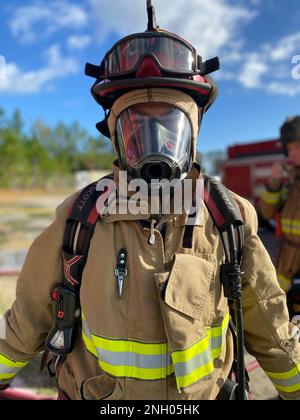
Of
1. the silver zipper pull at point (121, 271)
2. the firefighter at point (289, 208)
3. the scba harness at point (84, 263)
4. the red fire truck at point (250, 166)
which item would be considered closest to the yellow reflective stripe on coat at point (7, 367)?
the scba harness at point (84, 263)

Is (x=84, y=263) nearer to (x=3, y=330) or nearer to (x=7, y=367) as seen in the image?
(x=3, y=330)

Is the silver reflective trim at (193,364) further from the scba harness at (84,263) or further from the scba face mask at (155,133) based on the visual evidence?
the scba face mask at (155,133)

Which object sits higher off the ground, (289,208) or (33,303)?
(289,208)

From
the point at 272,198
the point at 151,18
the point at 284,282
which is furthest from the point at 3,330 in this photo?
the point at 272,198

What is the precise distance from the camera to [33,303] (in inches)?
51.8

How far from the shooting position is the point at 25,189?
1907 inches

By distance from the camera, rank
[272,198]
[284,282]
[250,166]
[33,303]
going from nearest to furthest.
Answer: [33,303] < [284,282] < [272,198] < [250,166]

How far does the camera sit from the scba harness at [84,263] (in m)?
1.20

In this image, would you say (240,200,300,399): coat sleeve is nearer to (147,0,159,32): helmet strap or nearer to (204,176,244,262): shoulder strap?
(204,176,244,262): shoulder strap

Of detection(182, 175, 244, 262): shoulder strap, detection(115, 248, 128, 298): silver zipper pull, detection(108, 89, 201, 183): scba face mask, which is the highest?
detection(108, 89, 201, 183): scba face mask

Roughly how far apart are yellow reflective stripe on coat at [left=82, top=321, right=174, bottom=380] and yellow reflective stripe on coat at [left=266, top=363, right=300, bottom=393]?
0.46 m

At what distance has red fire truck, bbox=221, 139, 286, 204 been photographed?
5.93m

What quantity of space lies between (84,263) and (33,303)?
0.28 m

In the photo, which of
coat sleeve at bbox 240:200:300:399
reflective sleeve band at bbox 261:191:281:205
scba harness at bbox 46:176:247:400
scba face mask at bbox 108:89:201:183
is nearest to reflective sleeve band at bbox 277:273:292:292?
reflective sleeve band at bbox 261:191:281:205
